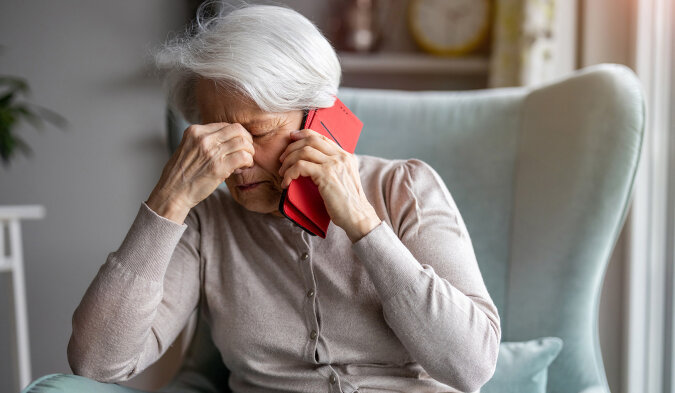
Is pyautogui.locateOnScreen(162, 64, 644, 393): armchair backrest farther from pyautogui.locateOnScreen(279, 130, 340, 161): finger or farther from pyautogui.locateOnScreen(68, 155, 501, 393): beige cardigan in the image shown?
pyautogui.locateOnScreen(279, 130, 340, 161): finger

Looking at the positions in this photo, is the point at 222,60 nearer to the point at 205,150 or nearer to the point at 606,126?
the point at 205,150

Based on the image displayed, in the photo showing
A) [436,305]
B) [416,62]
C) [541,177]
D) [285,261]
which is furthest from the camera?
[416,62]

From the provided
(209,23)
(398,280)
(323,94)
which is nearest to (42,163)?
(209,23)

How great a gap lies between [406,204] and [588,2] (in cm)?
132

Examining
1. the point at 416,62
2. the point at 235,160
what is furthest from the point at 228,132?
the point at 416,62

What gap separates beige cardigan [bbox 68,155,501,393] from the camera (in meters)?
0.88

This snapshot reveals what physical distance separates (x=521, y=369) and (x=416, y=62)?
1.51 m

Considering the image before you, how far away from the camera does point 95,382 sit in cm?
96

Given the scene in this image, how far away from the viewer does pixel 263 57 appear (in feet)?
3.18

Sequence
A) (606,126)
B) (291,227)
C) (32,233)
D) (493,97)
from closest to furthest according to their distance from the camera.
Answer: (291,227) → (606,126) → (493,97) → (32,233)

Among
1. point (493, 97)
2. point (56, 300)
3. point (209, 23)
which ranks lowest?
point (56, 300)

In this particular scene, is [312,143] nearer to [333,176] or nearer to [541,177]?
[333,176]

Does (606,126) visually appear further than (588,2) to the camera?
No

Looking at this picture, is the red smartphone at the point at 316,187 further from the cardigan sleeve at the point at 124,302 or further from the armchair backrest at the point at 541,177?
the armchair backrest at the point at 541,177
